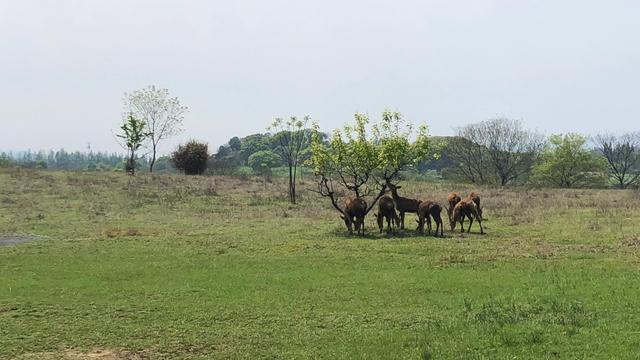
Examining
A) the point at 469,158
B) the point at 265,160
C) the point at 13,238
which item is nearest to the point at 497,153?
the point at 469,158

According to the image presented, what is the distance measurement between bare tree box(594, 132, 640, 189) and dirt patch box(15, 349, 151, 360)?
76.6 m

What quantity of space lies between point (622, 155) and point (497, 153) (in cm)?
1867

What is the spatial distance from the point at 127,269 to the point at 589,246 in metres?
15.3

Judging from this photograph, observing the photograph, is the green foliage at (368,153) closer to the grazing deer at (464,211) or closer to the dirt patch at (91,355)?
the grazing deer at (464,211)

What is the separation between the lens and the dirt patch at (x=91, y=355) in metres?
9.98

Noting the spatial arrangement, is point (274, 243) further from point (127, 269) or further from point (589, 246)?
point (589, 246)

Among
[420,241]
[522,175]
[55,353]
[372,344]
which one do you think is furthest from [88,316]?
[522,175]

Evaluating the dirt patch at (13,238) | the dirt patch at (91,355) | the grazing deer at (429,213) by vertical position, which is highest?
the grazing deer at (429,213)

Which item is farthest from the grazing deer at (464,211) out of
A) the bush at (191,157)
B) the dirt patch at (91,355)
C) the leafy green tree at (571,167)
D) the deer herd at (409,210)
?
the leafy green tree at (571,167)

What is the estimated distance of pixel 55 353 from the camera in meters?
10.2

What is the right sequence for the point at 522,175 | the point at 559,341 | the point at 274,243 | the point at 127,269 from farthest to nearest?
the point at 522,175 < the point at 274,243 < the point at 127,269 < the point at 559,341

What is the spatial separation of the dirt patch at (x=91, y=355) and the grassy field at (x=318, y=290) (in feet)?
0.13

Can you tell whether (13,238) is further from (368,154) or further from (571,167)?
(571,167)

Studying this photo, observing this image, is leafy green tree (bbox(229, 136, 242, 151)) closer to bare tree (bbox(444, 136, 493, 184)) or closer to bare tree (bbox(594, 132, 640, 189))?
bare tree (bbox(444, 136, 493, 184))
